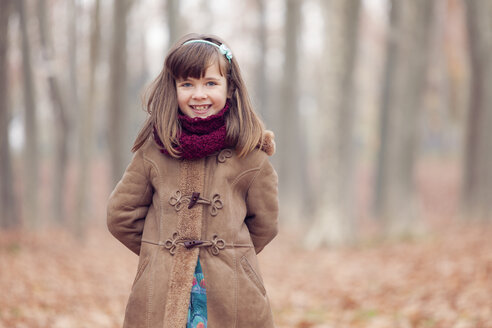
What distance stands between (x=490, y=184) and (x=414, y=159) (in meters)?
1.58

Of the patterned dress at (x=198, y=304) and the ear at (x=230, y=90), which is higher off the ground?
the ear at (x=230, y=90)

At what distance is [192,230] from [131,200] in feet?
1.18

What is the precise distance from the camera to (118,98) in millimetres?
12391

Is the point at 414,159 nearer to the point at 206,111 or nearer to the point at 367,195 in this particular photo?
the point at 206,111

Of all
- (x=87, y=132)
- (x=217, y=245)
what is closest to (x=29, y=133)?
(x=87, y=132)

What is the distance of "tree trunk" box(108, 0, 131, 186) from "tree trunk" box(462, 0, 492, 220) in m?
7.12

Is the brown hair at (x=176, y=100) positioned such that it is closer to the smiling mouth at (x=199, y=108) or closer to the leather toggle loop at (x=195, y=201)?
the smiling mouth at (x=199, y=108)

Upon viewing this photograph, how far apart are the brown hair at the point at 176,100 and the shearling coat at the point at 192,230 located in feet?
0.31

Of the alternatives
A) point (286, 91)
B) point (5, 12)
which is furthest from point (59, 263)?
point (286, 91)

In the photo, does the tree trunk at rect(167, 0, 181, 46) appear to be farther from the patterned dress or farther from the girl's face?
the patterned dress

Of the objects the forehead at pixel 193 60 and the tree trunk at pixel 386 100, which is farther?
the tree trunk at pixel 386 100

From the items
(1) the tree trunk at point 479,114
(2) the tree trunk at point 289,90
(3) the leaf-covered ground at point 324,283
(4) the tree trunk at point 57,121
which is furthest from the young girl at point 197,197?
(2) the tree trunk at point 289,90

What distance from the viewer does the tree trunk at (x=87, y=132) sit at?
37.8 feet

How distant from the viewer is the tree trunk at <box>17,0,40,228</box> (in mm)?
11328
